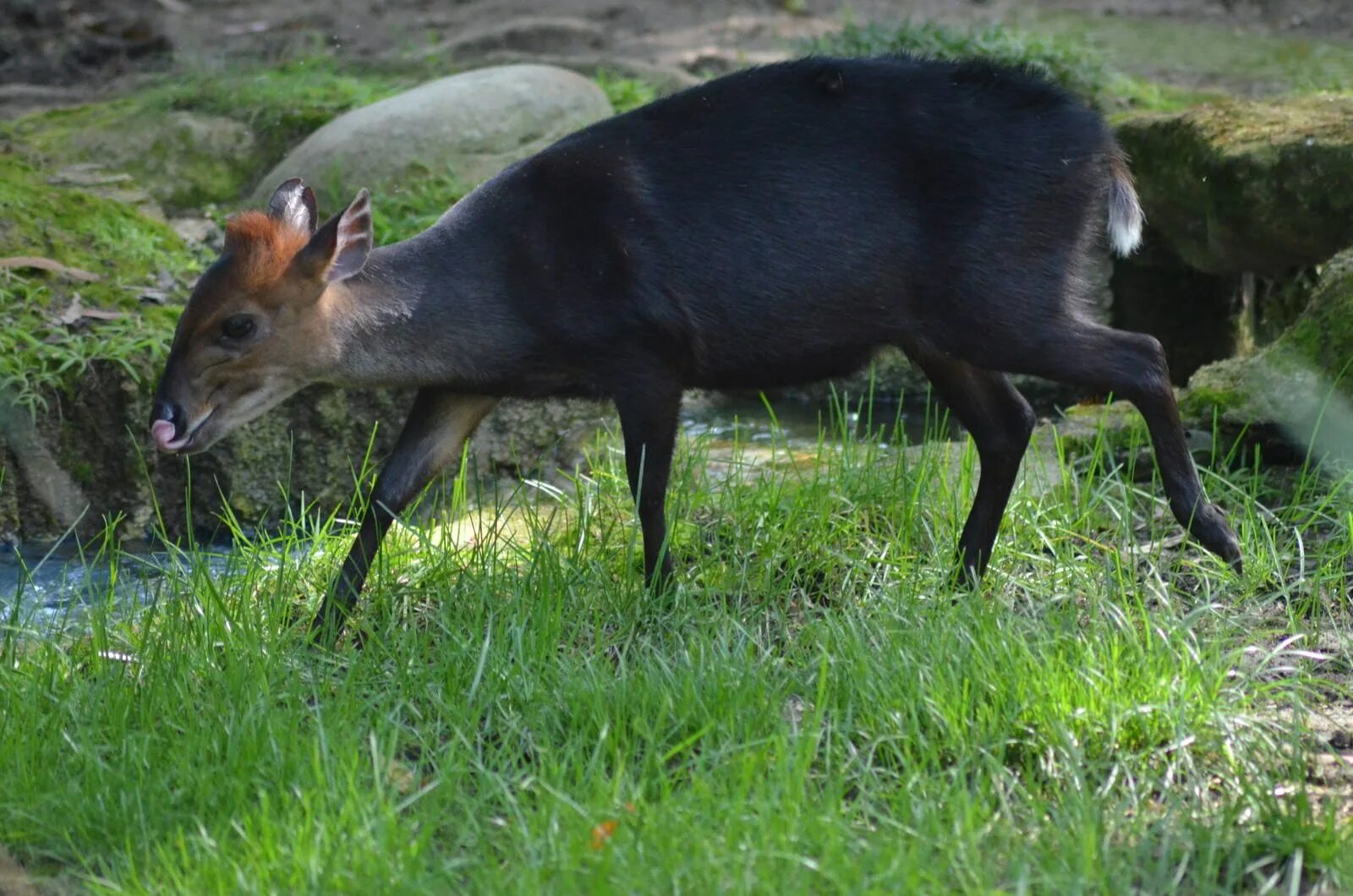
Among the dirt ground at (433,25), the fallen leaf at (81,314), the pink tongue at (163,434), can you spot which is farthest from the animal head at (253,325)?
the dirt ground at (433,25)

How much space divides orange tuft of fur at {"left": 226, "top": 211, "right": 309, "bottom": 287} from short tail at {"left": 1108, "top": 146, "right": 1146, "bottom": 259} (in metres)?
2.22

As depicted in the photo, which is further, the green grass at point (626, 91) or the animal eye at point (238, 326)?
the green grass at point (626, 91)

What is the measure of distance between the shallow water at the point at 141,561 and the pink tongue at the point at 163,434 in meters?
0.35

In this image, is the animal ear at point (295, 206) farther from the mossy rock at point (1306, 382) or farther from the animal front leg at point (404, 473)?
the mossy rock at point (1306, 382)

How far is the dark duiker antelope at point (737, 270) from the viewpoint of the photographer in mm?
4555

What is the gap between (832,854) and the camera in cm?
303

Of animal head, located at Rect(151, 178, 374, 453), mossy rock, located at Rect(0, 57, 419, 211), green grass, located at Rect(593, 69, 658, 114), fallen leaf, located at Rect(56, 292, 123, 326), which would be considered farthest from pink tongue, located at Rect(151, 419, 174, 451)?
green grass, located at Rect(593, 69, 658, 114)

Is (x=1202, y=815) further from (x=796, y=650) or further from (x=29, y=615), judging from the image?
(x=29, y=615)

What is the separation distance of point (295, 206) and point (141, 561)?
3.92 feet

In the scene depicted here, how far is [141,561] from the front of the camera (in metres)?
5.05

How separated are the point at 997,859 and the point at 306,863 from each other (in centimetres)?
A: 125

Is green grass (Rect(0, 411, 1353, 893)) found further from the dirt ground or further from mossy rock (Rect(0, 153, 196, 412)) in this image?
the dirt ground

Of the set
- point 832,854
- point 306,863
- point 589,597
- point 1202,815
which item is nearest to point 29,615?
point 589,597

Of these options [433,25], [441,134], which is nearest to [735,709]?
[441,134]
